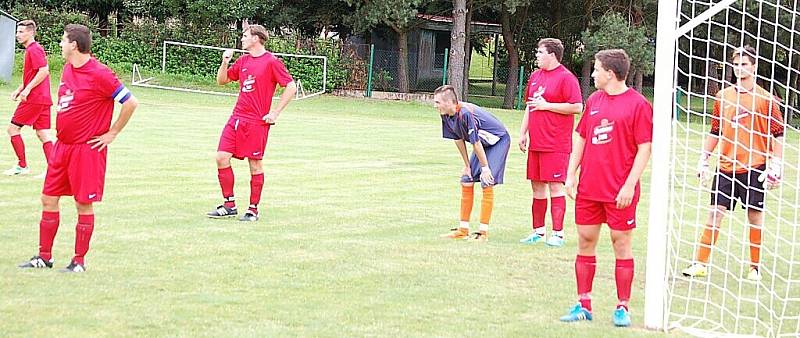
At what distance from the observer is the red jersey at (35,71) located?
46.3 feet

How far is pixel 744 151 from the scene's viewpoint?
930 cm

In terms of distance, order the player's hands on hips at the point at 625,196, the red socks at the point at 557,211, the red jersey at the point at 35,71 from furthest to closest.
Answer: the red jersey at the point at 35,71, the red socks at the point at 557,211, the player's hands on hips at the point at 625,196

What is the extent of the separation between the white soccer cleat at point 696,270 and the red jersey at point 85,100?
4640 mm

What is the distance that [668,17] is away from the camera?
23.3 ft

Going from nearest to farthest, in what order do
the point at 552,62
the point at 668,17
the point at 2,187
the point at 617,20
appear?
the point at 668,17 → the point at 552,62 → the point at 2,187 → the point at 617,20

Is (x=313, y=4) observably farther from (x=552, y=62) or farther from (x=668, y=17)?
(x=668, y=17)

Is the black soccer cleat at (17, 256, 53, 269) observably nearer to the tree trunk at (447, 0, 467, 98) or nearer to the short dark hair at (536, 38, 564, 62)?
the short dark hair at (536, 38, 564, 62)

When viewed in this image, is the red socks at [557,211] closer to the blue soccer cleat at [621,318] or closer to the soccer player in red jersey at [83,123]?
the blue soccer cleat at [621,318]

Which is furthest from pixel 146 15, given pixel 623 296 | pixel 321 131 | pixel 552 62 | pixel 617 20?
pixel 623 296

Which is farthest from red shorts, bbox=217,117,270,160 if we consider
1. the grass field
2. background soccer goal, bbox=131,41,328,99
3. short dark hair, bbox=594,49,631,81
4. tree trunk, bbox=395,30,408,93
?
tree trunk, bbox=395,30,408,93

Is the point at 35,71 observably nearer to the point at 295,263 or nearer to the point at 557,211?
the point at 295,263

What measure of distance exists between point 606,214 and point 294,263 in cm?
299

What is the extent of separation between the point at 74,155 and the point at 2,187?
5.72 meters

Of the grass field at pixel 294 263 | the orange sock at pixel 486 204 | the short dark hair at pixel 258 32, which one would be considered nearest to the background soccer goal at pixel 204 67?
the grass field at pixel 294 263
